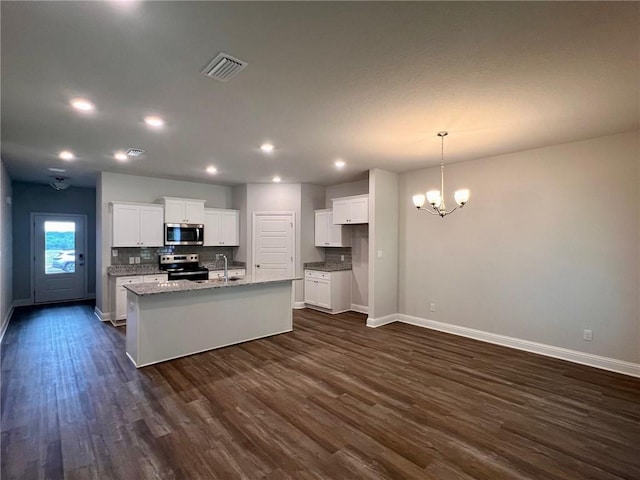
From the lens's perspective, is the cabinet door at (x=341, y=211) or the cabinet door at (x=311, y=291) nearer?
the cabinet door at (x=341, y=211)

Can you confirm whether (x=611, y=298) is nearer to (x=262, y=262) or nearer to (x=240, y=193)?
(x=262, y=262)

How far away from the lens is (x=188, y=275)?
634 cm

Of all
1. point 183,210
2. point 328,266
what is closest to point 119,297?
point 183,210

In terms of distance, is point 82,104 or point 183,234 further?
point 183,234

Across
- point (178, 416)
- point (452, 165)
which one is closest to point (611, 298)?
point (452, 165)

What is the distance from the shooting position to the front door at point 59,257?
7.57m

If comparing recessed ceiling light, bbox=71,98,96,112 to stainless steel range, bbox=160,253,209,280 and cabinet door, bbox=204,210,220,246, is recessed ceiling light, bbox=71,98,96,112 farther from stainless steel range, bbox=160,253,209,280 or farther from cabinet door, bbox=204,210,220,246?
cabinet door, bbox=204,210,220,246

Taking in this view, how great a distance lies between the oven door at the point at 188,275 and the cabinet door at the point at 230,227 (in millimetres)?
903

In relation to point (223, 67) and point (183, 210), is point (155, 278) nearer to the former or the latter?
point (183, 210)

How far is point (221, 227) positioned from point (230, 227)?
207 mm

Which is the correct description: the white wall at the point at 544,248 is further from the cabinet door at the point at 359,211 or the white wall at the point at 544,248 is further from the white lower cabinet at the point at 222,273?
the white lower cabinet at the point at 222,273

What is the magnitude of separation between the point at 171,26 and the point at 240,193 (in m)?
5.59

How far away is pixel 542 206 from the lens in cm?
432

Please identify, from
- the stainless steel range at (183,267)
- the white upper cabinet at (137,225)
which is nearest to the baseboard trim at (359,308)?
the stainless steel range at (183,267)
